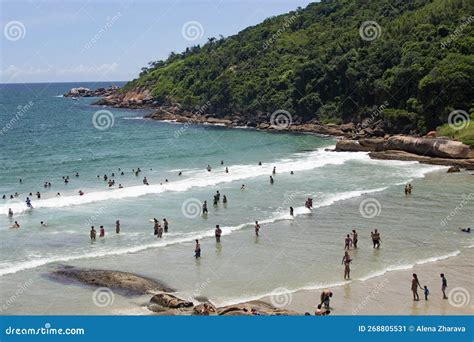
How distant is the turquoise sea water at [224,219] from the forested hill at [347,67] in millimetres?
14366

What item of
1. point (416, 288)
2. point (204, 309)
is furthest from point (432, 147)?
point (204, 309)

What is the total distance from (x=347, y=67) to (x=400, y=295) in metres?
66.6

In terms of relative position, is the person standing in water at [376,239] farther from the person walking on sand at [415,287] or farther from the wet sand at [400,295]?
the person walking on sand at [415,287]

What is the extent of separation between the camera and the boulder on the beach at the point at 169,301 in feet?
71.6

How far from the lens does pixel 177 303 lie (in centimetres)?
2192

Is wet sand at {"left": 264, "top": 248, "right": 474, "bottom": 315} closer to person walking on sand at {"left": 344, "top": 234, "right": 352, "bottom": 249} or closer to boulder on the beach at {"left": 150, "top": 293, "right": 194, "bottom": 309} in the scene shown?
person walking on sand at {"left": 344, "top": 234, "right": 352, "bottom": 249}

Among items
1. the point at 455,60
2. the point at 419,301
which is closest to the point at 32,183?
the point at 419,301

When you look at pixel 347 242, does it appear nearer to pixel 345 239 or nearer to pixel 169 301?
pixel 345 239

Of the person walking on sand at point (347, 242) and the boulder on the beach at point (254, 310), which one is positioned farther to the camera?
the person walking on sand at point (347, 242)

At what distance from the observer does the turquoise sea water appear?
1019 inches

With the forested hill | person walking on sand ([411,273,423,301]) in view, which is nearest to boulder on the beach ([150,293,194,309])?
person walking on sand ([411,273,423,301])

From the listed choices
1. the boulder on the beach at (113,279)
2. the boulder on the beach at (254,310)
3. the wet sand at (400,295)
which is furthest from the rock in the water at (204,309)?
the boulder on the beach at (113,279)

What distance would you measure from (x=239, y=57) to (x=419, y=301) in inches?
4058

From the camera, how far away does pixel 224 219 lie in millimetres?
36688
